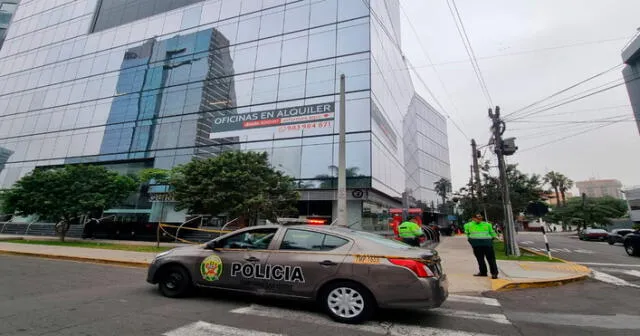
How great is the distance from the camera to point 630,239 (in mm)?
13562

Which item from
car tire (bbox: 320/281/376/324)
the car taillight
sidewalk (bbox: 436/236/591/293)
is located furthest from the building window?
the car taillight

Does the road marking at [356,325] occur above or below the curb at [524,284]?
below

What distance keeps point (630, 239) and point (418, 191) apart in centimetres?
2391

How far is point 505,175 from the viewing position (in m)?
12.7

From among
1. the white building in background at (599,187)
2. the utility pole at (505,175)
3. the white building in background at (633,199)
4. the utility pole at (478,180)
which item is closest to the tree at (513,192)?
the utility pole at (478,180)

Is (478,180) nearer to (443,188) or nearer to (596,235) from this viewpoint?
(596,235)

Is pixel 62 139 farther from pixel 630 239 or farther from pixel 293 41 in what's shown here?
pixel 630 239

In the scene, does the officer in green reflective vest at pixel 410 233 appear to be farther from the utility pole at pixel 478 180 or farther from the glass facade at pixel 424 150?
the glass facade at pixel 424 150

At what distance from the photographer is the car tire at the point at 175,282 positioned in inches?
188

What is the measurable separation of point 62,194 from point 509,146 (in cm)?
2446

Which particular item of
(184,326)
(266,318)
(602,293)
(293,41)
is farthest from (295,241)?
(293,41)

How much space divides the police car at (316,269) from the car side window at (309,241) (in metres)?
0.01

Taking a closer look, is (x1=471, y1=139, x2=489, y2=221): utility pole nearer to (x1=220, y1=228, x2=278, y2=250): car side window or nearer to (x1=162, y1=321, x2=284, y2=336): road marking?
(x1=220, y1=228, x2=278, y2=250): car side window

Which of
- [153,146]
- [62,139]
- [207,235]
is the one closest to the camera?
[207,235]
